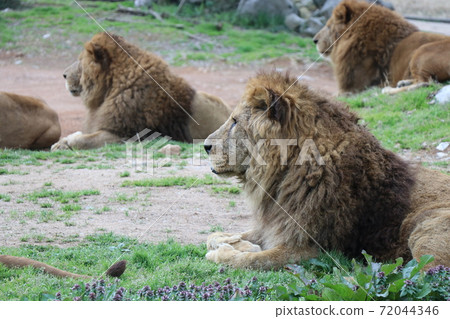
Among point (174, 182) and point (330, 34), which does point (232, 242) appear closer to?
point (174, 182)

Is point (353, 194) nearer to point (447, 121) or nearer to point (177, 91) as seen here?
point (447, 121)

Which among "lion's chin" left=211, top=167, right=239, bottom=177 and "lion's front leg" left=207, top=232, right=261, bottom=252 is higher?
"lion's chin" left=211, top=167, right=239, bottom=177

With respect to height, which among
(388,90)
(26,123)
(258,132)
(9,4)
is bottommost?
Answer: (26,123)

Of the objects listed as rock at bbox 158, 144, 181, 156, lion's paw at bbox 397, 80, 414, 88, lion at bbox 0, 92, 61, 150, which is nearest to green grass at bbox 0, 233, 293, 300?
rock at bbox 158, 144, 181, 156

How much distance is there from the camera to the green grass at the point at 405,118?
871cm

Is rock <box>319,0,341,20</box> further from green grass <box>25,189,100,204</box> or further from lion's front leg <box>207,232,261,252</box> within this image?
lion's front leg <box>207,232,261,252</box>

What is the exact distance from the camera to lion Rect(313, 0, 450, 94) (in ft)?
33.5

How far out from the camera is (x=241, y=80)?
54.7ft

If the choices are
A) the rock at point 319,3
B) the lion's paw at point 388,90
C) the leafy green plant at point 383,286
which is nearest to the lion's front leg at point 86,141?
the lion's paw at point 388,90

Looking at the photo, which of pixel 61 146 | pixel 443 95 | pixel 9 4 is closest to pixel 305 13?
pixel 9 4

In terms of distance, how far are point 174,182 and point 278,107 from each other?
304 centimetres

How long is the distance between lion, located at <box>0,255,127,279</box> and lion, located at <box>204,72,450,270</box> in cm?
81

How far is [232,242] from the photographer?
5.18 m

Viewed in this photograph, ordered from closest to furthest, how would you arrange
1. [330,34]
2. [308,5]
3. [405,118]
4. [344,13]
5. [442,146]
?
[442,146] < [405,118] < [344,13] < [330,34] < [308,5]
